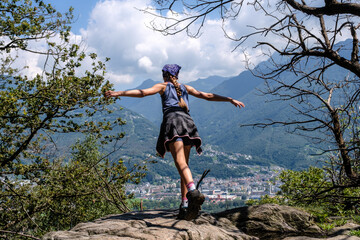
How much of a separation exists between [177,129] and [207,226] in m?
1.86

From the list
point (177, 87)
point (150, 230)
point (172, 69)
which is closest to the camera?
point (150, 230)

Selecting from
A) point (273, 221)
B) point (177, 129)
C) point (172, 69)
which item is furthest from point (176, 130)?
point (273, 221)

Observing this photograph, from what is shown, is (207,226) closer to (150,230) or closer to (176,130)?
(150,230)

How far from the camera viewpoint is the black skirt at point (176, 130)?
522 cm

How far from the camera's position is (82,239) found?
418 cm

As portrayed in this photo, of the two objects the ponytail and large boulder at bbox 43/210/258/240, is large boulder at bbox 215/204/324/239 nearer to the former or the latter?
large boulder at bbox 43/210/258/240

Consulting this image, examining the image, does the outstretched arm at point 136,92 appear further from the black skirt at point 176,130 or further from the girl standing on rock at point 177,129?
the black skirt at point 176,130

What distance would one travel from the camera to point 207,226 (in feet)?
17.1

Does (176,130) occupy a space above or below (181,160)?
above

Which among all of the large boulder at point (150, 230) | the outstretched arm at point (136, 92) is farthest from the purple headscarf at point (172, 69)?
the large boulder at point (150, 230)

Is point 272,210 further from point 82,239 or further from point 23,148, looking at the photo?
point 23,148

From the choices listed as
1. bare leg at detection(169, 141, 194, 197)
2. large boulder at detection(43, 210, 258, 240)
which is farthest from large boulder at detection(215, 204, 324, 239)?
bare leg at detection(169, 141, 194, 197)

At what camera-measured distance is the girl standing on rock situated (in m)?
4.92

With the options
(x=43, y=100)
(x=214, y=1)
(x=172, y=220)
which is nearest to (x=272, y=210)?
(x=172, y=220)
